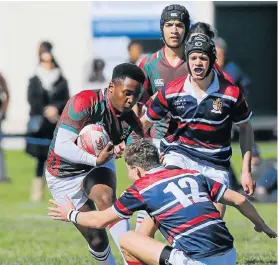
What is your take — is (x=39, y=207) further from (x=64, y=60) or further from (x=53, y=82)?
(x=64, y=60)

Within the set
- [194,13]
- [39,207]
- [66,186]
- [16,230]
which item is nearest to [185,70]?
[66,186]

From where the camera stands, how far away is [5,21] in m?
23.6

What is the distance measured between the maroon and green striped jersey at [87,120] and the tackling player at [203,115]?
234 mm

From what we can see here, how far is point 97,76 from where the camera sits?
2327 cm

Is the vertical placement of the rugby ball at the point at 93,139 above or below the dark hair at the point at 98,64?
above

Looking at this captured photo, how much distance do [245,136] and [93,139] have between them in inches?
46.7

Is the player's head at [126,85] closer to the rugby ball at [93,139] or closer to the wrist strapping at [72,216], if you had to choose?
the rugby ball at [93,139]

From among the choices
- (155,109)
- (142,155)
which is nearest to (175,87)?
(155,109)

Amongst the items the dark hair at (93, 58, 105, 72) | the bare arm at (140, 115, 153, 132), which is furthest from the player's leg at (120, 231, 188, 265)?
the dark hair at (93, 58, 105, 72)

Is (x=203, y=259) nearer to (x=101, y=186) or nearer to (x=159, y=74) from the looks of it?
(x=101, y=186)

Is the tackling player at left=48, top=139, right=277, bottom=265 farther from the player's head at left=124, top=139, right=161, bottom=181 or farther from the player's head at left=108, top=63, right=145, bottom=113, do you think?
the player's head at left=108, top=63, right=145, bottom=113

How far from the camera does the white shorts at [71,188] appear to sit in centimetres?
782

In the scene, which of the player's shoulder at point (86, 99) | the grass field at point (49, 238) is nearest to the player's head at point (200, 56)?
the player's shoulder at point (86, 99)

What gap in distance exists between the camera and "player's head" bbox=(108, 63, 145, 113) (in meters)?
7.43
